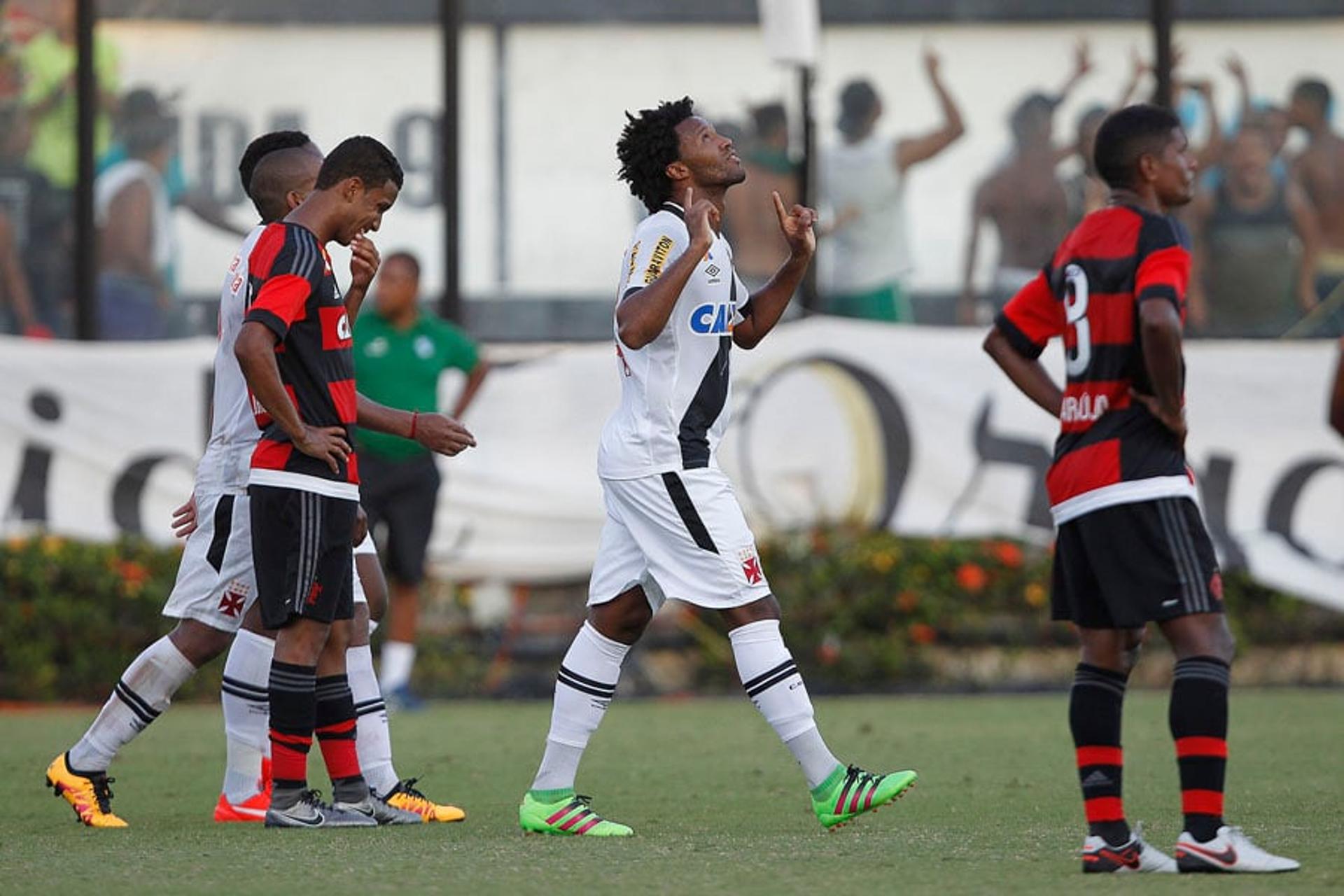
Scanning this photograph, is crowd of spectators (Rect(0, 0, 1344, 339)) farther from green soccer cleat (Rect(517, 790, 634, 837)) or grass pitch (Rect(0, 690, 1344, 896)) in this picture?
green soccer cleat (Rect(517, 790, 634, 837))

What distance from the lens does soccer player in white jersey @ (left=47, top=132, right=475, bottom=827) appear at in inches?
307

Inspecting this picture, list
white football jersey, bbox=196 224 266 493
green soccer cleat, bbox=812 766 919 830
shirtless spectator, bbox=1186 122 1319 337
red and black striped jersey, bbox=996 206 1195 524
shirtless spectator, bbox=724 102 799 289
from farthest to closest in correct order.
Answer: shirtless spectator, bbox=1186 122 1319 337
shirtless spectator, bbox=724 102 799 289
white football jersey, bbox=196 224 266 493
green soccer cleat, bbox=812 766 919 830
red and black striped jersey, bbox=996 206 1195 524

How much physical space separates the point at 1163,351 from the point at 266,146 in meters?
3.52

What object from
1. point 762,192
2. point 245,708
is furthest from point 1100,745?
point 762,192

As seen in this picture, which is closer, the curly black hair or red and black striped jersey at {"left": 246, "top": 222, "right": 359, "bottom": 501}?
red and black striped jersey at {"left": 246, "top": 222, "right": 359, "bottom": 501}

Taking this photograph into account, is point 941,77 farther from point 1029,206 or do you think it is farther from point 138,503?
point 138,503

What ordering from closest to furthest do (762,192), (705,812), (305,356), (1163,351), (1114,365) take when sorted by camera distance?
(1163,351)
(1114,365)
(305,356)
(705,812)
(762,192)

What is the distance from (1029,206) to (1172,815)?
797 cm

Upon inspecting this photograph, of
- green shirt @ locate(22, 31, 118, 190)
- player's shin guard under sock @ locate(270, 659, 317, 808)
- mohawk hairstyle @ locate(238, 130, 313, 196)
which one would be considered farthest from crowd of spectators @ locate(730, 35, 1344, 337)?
player's shin guard under sock @ locate(270, 659, 317, 808)

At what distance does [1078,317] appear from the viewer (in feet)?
20.5

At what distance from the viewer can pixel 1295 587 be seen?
1358cm

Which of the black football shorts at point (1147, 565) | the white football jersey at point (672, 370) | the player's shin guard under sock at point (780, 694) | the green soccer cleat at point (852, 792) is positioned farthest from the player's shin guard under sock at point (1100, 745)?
the white football jersey at point (672, 370)

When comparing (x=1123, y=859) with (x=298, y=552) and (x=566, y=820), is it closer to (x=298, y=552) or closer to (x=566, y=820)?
(x=566, y=820)

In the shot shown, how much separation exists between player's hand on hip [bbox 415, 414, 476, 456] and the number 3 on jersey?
81.9 inches
